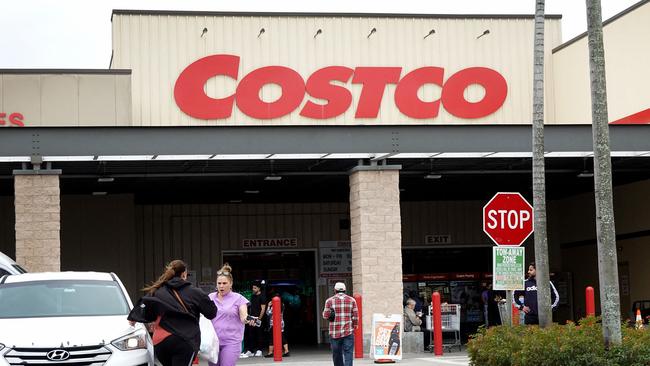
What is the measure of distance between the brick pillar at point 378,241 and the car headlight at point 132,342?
11.3m

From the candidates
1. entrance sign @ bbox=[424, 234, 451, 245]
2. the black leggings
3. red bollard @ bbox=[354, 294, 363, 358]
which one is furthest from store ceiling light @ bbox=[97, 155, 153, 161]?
entrance sign @ bbox=[424, 234, 451, 245]

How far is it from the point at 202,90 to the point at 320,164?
809 centimetres

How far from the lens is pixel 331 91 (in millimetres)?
32562

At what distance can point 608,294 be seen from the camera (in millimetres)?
12789

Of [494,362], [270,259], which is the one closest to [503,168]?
[270,259]

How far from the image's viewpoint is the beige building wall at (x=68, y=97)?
30.7 metres

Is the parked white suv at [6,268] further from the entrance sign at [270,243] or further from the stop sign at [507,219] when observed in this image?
the entrance sign at [270,243]

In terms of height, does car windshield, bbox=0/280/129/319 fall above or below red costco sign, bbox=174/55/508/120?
below

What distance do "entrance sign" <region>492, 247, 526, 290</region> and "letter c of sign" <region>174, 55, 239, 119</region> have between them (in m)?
17.7

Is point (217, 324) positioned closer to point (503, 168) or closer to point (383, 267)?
point (383, 267)

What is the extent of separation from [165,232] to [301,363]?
12.6 metres

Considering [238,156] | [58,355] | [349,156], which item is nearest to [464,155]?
[349,156]

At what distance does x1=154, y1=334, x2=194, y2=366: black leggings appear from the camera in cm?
1149

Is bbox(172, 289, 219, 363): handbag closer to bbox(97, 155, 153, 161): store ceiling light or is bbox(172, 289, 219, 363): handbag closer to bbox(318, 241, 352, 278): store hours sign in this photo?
bbox(97, 155, 153, 161): store ceiling light
